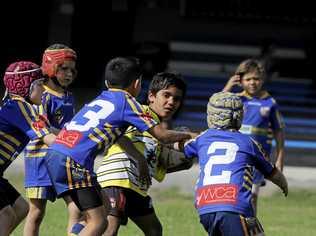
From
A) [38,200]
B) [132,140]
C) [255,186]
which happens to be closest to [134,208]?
[132,140]

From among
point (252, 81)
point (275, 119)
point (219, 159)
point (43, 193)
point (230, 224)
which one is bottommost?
point (43, 193)

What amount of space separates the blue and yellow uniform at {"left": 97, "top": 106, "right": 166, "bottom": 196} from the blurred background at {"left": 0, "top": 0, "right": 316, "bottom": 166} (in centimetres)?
955

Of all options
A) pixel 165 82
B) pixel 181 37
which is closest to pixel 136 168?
pixel 165 82

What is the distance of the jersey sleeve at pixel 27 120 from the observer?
7.35 m

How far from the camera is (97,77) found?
17688 mm

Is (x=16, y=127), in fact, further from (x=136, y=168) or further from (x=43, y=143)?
(x=136, y=168)

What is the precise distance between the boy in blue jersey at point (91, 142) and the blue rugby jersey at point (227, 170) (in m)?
0.42

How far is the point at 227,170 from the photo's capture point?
6.71 metres

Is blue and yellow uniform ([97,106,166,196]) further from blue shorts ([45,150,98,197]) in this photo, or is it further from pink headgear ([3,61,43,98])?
pink headgear ([3,61,43,98])

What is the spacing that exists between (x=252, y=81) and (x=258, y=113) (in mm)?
324

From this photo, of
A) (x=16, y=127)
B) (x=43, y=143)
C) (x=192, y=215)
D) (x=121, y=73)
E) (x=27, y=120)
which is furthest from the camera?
(x=192, y=215)

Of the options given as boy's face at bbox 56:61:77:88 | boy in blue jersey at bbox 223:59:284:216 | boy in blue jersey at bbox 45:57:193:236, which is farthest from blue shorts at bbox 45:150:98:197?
boy in blue jersey at bbox 223:59:284:216

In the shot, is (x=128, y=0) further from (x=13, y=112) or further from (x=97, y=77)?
(x=13, y=112)

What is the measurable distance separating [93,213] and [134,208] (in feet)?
1.59
